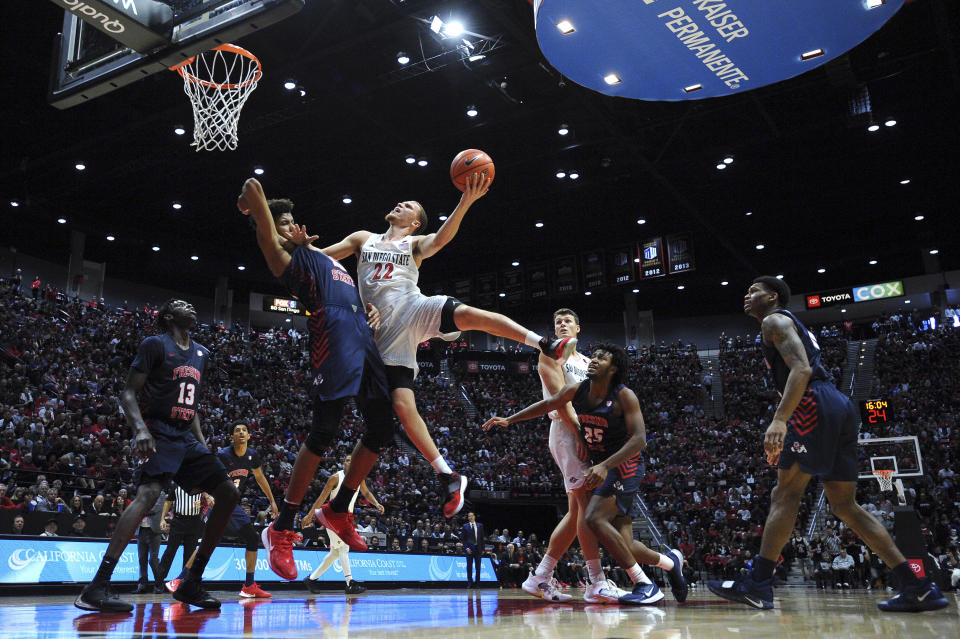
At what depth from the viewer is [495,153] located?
1834cm

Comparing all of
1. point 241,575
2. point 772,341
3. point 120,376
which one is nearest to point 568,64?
point 772,341

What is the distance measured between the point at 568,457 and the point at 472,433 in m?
18.8

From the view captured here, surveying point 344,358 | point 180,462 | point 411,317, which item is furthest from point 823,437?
point 180,462

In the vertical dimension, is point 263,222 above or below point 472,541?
above

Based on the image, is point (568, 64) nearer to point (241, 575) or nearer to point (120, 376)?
point (241, 575)

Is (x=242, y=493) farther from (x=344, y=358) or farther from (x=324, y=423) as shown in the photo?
(x=344, y=358)

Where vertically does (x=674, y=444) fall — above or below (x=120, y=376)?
below

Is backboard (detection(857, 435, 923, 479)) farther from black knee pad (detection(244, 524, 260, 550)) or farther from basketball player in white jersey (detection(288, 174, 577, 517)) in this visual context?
basketball player in white jersey (detection(288, 174, 577, 517))

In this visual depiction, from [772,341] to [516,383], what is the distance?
24517 mm

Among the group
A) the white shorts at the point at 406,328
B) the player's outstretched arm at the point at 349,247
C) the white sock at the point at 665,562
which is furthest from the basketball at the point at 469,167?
the white sock at the point at 665,562

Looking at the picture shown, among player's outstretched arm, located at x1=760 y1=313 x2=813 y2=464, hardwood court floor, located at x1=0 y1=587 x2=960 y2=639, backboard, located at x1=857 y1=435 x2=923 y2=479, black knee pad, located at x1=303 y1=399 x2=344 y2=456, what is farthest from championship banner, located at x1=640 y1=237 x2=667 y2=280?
black knee pad, located at x1=303 y1=399 x2=344 y2=456

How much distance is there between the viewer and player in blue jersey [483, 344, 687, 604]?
193 inches

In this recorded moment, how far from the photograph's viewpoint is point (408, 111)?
16219 millimetres

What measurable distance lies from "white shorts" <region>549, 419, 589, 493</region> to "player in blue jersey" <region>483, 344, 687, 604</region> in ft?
0.87
